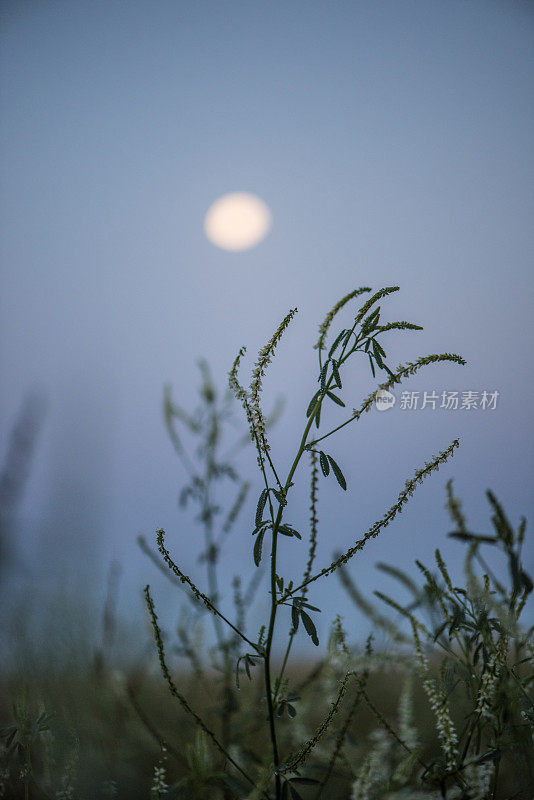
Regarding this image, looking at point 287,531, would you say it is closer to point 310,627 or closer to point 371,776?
point 310,627

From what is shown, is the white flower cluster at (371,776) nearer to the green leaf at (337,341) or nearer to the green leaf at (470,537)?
the green leaf at (470,537)

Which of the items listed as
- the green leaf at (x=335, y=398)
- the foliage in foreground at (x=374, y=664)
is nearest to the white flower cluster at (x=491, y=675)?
the foliage in foreground at (x=374, y=664)

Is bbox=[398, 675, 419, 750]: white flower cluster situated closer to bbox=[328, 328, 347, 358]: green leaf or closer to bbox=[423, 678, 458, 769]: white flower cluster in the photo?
bbox=[423, 678, 458, 769]: white flower cluster

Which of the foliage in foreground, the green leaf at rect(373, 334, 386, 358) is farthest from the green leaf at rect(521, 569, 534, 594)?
the green leaf at rect(373, 334, 386, 358)

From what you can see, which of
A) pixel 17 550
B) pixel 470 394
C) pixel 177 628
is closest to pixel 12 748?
pixel 177 628

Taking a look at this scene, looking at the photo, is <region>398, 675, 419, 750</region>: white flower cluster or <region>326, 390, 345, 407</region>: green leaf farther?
<region>398, 675, 419, 750</region>: white flower cluster

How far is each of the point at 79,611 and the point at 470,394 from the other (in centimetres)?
71

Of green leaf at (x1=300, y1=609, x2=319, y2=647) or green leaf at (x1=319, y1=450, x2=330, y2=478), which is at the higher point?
green leaf at (x1=319, y1=450, x2=330, y2=478)

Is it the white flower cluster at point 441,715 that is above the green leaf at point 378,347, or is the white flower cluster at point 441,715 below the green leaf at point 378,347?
below

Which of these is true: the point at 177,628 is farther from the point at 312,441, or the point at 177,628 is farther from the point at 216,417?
the point at 312,441

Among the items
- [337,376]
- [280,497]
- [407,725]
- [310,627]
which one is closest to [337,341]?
[337,376]

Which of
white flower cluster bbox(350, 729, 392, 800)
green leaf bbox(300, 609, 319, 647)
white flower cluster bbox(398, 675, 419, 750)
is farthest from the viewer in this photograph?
white flower cluster bbox(398, 675, 419, 750)

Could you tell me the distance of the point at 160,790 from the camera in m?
0.68

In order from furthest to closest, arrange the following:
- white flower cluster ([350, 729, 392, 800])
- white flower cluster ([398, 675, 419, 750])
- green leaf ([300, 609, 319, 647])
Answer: white flower cluster ([398, 675, 419, 750]), white flower cluster ([350, 729, 392, 800]), green leaf ([300, 609, 319, 647])
